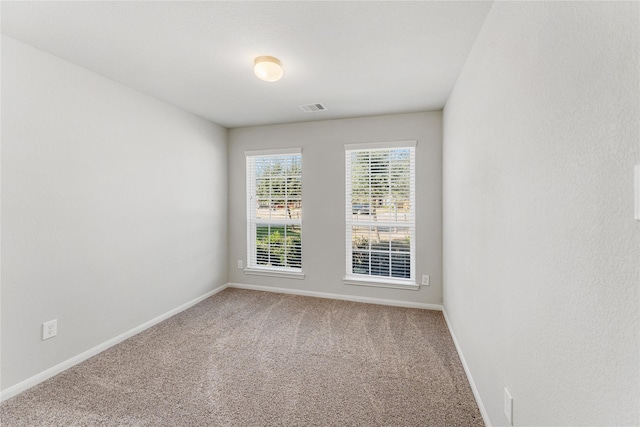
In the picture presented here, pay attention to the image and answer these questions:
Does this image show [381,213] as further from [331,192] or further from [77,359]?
[77,359]

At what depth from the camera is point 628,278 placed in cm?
67

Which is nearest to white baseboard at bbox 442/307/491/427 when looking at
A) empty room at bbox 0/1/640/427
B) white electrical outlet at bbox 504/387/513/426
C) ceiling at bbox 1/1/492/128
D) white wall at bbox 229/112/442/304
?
empty room at bbox 0/1/640/427

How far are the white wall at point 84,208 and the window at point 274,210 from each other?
0.92 meters

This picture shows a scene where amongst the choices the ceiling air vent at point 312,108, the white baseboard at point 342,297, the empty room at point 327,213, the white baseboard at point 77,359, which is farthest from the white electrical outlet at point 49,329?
the ceiling air vent at point 312,108

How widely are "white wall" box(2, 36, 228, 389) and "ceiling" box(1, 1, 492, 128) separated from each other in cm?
27

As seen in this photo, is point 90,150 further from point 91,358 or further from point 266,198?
point 266,198

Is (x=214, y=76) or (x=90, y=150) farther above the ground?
(x=214, y=76)

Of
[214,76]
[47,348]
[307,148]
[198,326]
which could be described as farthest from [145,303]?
[307,148]

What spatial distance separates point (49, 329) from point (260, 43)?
2.66 m

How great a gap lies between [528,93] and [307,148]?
3.03 m

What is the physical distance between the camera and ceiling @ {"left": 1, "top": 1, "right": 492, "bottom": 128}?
1703mm

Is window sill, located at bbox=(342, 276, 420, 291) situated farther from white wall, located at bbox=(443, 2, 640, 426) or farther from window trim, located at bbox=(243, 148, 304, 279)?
white wall, located at bbox=(443, 2, 640, 426)

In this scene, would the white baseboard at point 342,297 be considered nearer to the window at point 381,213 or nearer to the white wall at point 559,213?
the window at point 381,213

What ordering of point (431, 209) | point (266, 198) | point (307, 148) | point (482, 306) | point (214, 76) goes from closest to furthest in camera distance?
point (482, 306) < point (214, 76) < point (431, 209) < point (307, 148) < point (266, 198)
